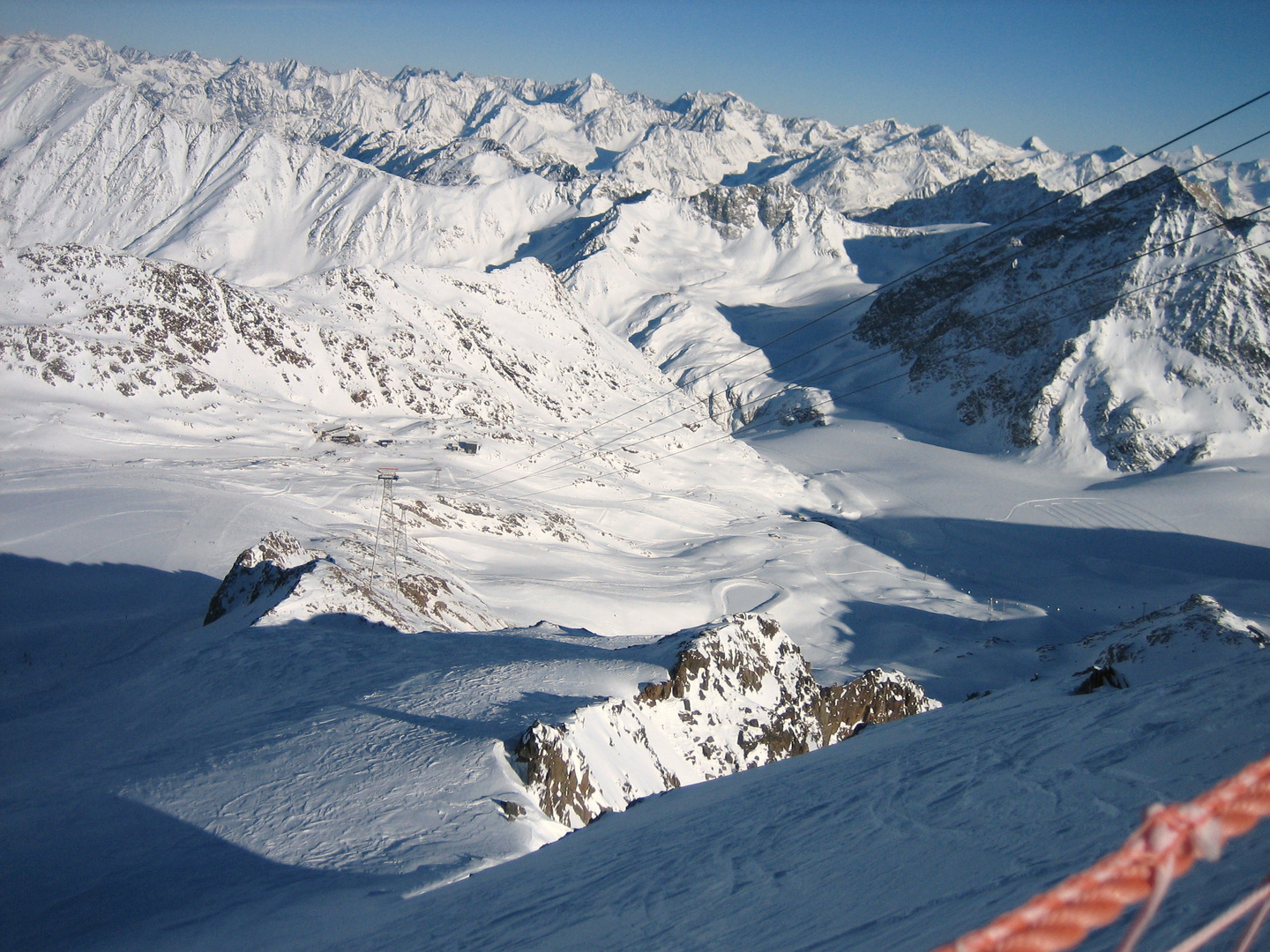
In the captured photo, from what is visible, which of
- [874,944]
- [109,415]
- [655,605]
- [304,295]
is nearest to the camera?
[874,944]

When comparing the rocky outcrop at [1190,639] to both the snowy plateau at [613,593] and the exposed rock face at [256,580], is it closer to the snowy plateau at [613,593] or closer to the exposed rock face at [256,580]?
the snowy plateau at [613,593]

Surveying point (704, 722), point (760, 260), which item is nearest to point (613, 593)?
point (704, 722)

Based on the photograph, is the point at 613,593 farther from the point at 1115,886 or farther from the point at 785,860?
the point at 1115,886

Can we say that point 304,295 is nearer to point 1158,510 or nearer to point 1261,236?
point 1158,510

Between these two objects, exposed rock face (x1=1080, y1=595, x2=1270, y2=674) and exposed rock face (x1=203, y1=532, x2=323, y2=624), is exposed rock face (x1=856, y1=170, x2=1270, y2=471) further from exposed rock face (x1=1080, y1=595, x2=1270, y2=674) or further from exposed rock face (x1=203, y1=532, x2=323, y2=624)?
exposed rock face (x1=203, y1=532, x2=323, y2=624)

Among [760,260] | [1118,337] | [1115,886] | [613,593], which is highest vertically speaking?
[760,260]

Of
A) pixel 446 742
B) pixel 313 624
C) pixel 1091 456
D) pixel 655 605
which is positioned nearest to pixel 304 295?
pixel 655 605

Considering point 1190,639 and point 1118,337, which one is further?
point 1118,337

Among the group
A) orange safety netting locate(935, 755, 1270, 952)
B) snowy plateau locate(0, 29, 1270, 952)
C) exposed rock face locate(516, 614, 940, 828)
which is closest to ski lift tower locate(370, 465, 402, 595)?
snowy plateau locate(0, 29, 1270, 952)
